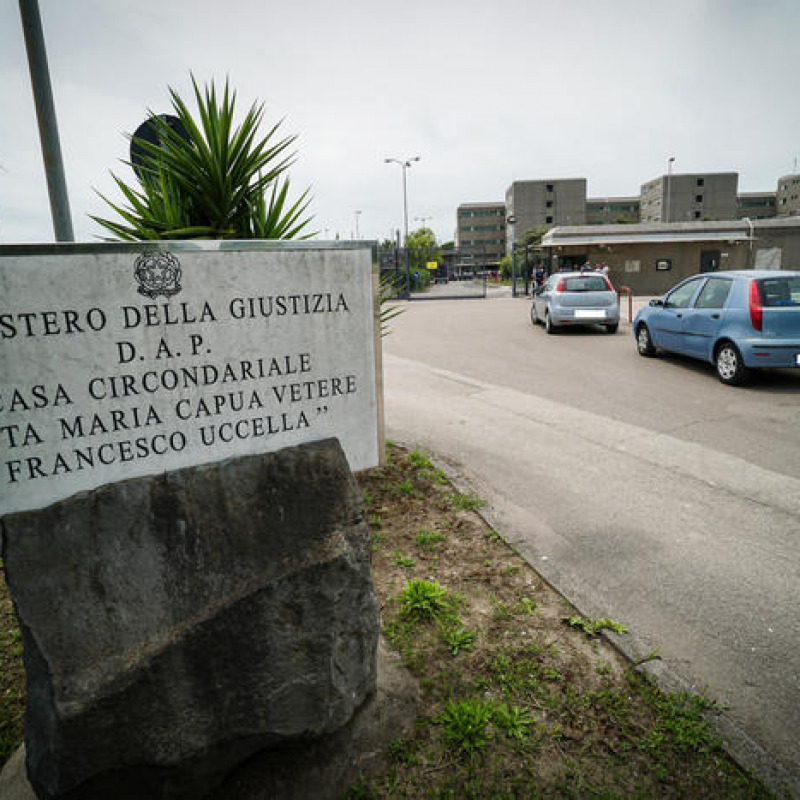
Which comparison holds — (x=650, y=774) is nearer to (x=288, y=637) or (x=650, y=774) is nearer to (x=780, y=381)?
(x=288, y=637)

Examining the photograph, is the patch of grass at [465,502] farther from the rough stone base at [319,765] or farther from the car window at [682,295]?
the car window at [682,295]

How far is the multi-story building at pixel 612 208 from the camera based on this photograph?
94.6 metres

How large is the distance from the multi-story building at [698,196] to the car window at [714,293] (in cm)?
8444

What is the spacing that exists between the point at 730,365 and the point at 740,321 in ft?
2.06

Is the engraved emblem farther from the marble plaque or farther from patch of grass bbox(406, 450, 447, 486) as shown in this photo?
patch of grass bbox(406, 450, 447, 486)

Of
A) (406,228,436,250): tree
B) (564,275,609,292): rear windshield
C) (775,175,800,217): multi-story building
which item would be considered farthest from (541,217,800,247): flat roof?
(775,175,800,217): multi-story building

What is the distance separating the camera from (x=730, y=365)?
7871mm

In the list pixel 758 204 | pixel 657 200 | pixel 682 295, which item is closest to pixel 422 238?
pixel 657 200

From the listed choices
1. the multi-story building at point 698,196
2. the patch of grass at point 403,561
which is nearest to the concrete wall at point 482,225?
the multi-story building at point 698,196

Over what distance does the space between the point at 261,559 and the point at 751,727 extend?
2067 millimetres

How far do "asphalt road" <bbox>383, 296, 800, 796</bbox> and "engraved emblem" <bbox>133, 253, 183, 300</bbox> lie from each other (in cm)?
255

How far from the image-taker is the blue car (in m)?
7.37

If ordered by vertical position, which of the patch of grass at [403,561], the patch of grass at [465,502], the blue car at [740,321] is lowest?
the patch of grass at [403,561]

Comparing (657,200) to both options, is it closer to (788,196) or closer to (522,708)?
(788,196)
